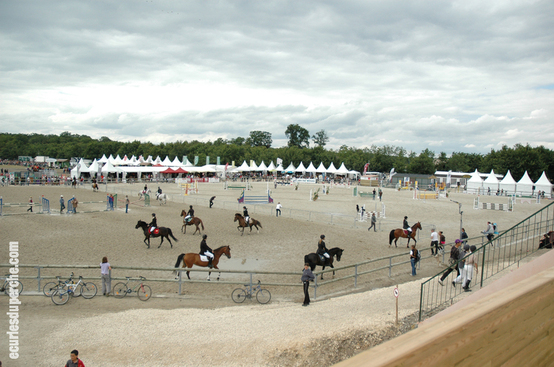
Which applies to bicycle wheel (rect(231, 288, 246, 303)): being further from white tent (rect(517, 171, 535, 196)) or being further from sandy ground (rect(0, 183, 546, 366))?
white tent (rect(517, 171, 535, 196))

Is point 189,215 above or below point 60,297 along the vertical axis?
above

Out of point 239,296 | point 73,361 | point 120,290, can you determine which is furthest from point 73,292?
point 73,361

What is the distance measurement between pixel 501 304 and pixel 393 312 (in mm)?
7740

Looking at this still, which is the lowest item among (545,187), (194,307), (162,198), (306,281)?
(194,307)

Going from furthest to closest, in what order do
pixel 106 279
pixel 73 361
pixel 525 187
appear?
Result: pixel 525 187 < pixel 106 279 < pixel 73 361

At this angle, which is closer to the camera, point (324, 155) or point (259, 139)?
point (324, 155)

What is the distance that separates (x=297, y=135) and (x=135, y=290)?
16223cm

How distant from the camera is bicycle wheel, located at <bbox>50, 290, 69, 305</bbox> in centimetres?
1012

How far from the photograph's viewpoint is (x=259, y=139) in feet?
546

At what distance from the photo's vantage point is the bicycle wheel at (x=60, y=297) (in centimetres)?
1012

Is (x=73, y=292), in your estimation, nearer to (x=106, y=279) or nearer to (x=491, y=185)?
(x=106, y=279)

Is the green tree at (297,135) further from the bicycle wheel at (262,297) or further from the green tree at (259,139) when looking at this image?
the bicycle wheel at (262,297)

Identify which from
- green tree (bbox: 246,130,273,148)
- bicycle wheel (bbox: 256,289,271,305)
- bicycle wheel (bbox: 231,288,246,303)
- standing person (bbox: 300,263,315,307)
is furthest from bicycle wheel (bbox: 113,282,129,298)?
green tree (bbox: 246,130,273,148)

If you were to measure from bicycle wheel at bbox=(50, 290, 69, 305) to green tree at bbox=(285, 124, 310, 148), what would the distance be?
16109 cm
